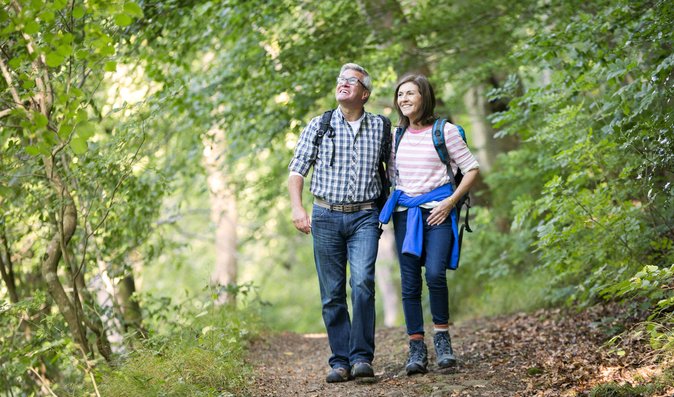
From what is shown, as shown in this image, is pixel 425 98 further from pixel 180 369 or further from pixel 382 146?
pixel 180 369

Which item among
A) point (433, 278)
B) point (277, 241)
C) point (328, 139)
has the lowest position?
point (277, 241)

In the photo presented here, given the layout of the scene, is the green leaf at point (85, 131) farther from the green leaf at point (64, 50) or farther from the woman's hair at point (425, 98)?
the woman's hair at point (425, 98)

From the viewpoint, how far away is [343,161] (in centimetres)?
514

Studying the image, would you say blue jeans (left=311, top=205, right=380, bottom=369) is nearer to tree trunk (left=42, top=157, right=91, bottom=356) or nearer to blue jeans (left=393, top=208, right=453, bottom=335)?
blue jeans (left=393, top=208, right=453, bottom=335)

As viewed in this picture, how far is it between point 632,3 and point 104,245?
16.0 feet

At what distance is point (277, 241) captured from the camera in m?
22.4

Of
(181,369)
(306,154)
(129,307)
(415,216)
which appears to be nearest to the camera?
(181,369)

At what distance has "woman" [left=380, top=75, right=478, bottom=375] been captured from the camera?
5.10 m

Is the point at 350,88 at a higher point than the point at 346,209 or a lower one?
higher

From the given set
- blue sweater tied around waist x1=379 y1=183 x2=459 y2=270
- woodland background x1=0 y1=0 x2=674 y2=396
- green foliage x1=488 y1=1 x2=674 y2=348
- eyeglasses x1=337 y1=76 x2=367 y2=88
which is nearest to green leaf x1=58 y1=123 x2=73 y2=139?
woodland background x1=0 y1=0 x2=674 y2=396

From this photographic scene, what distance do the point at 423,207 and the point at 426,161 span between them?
1.03ft

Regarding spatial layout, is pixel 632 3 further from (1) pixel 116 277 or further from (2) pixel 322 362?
(1) pixel 116 277

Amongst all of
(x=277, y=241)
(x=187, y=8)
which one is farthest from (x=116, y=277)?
(x=277, y=241)

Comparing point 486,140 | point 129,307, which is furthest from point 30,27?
point 486,140
